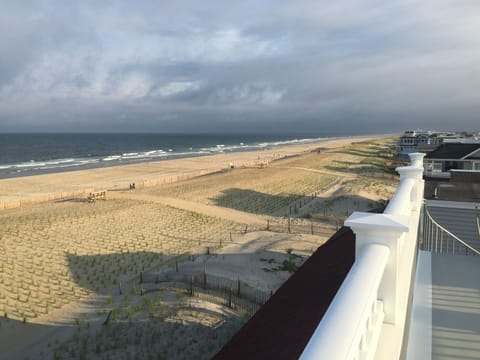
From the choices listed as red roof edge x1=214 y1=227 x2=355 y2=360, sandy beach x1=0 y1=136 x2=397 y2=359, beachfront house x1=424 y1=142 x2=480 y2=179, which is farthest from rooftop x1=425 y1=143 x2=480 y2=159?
red roof edge x1=214 y1=227 x2=355 y2=360

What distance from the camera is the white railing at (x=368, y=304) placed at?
1.55 metres

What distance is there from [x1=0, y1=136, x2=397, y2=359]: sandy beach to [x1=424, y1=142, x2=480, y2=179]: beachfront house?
164 inches

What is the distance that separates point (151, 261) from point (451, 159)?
83.5 ft

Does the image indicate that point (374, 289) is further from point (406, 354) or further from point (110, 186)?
point (110, 186)

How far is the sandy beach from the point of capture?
1041cm

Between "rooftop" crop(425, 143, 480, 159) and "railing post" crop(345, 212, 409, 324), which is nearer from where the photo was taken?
"railing post" crop(345, 212, 409, 324)

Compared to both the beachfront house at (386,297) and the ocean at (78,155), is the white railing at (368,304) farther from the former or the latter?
the ocean at (78,155)

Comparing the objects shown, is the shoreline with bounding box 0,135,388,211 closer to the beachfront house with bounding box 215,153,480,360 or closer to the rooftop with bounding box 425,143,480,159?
the rooftop with bounding box 425,143,480,159

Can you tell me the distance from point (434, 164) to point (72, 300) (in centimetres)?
2988

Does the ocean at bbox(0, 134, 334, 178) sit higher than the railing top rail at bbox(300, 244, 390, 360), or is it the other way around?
the railing top rail at bbox(300, 244, 390, 360)

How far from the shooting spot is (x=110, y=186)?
129 ft

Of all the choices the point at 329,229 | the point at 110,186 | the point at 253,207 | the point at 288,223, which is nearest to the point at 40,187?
the point at 110,186

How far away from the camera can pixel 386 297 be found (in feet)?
9.00

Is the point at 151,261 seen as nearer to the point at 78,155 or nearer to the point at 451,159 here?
the point at 451,159
